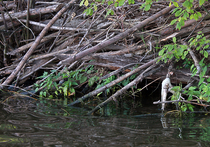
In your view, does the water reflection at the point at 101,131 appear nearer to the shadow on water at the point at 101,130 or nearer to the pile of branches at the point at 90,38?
the shadow on water at the point at 101,130

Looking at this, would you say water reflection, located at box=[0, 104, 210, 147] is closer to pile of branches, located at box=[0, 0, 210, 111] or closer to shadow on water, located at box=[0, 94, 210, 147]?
shadow on water, located at box=[0, 94, 210, 147]

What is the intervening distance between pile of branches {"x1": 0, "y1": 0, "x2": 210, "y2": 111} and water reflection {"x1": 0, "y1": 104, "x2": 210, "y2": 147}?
713mm

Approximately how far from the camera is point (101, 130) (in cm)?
211

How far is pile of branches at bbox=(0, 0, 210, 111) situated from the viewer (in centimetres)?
342

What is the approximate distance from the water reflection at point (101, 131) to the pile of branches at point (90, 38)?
0.71 metres

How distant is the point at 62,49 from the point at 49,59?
42 cm

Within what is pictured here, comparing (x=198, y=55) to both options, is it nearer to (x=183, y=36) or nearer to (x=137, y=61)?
(x=183, y=36)

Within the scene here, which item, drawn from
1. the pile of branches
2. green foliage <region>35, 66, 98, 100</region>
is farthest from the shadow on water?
green foliage <region>35, 66, 98, 100</region>

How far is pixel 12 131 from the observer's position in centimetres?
203

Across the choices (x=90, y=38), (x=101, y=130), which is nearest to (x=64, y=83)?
(x=90, y=38)

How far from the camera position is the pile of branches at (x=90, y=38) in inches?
135

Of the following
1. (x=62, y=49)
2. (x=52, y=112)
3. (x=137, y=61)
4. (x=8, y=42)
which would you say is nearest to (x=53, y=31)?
(x=62, y=49)

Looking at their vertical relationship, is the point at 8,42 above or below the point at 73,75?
above

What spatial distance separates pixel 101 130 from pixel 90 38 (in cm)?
287
